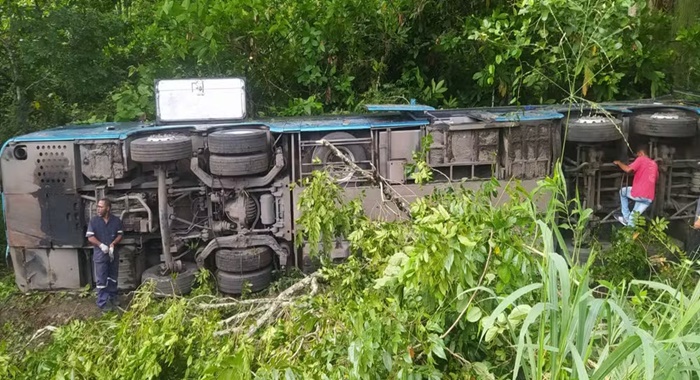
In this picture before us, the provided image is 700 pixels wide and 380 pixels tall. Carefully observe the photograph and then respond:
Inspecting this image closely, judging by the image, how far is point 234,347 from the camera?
300cm

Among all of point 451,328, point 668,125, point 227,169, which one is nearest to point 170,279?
point 227,169

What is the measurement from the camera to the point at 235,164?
6.17 metres

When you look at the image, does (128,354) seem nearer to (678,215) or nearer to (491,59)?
(678,215)

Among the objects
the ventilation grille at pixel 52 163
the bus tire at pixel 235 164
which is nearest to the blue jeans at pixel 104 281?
the ventilation grille at pixel 52 163

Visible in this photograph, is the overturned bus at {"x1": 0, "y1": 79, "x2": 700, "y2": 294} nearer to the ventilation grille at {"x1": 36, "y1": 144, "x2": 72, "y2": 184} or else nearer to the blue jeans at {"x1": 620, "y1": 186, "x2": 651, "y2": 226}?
the ventilation grille at {"x1": 36, "y1": 144, "x2": 72, "y2": 184}

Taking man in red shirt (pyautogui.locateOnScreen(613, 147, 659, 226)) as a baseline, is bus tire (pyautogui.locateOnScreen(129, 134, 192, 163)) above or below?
above

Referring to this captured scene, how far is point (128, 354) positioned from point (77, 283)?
13.7 ft

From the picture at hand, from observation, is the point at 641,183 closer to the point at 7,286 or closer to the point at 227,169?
the point at 227,169

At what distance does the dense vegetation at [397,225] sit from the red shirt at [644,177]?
69 centimetres

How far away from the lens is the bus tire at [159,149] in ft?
19.2

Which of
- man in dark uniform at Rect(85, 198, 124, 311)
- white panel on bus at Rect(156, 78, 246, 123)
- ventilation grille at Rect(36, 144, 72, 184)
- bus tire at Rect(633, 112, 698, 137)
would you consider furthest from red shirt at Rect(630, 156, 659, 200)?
ventilation grille at Rect(36, 144, 72, 184)

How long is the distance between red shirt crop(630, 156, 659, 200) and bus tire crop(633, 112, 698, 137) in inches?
12.8

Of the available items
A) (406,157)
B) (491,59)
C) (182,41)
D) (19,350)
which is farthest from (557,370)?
(182,41)

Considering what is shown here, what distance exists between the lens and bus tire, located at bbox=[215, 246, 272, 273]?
6.23m
